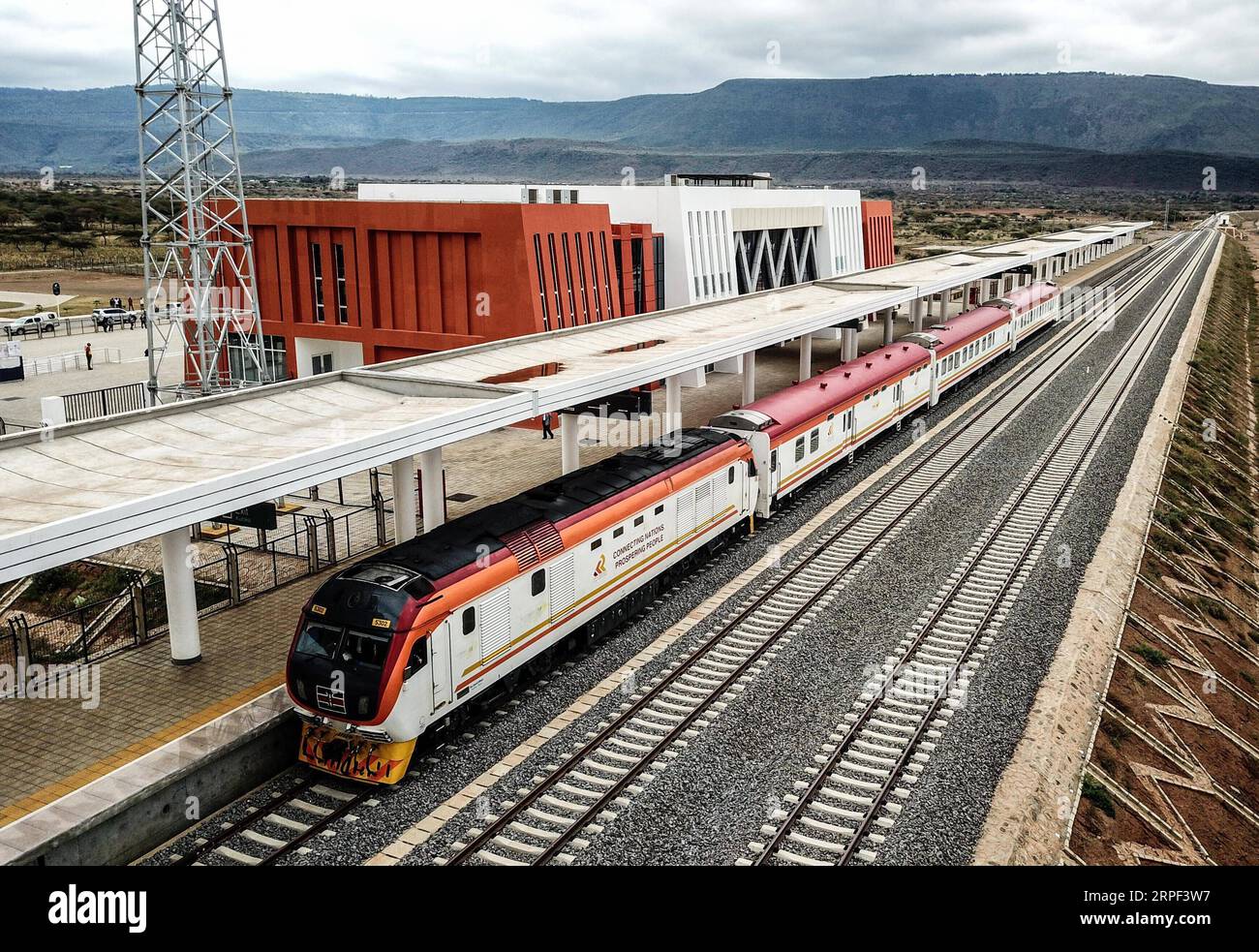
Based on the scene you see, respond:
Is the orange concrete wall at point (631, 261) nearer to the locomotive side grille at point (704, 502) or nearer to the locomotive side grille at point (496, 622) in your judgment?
the locomotive side grille at point (704, 502)

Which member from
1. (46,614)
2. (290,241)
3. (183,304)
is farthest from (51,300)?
(46,614)

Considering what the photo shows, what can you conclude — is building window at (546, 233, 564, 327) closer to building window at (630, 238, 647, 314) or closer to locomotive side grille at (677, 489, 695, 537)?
building window at (630, 238, 647, 314)

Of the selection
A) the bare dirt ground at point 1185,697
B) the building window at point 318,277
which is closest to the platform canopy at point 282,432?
the bare dirt ground at point 1185,697

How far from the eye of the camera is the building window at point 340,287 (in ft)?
136

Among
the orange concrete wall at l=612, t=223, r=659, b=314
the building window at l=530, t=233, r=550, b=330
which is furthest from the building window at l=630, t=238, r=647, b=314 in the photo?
the building window at l=530, t=233, r=550, b=330

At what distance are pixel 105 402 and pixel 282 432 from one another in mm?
22084

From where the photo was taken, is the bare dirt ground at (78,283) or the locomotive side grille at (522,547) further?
the bare dirt ground at (78,283)

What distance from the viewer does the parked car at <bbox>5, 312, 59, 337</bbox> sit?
63.2m

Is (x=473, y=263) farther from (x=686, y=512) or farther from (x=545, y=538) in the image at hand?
(x=545, y=538)

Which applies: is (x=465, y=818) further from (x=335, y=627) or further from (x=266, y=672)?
(x=266, y=672)

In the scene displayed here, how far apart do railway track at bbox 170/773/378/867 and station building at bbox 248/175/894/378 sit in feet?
80.7

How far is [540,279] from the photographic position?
125 feet

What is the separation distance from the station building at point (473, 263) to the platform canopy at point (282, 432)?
7.85 metres

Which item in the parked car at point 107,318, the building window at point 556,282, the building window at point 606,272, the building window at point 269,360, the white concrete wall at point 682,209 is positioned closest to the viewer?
the building window at point 556,282
